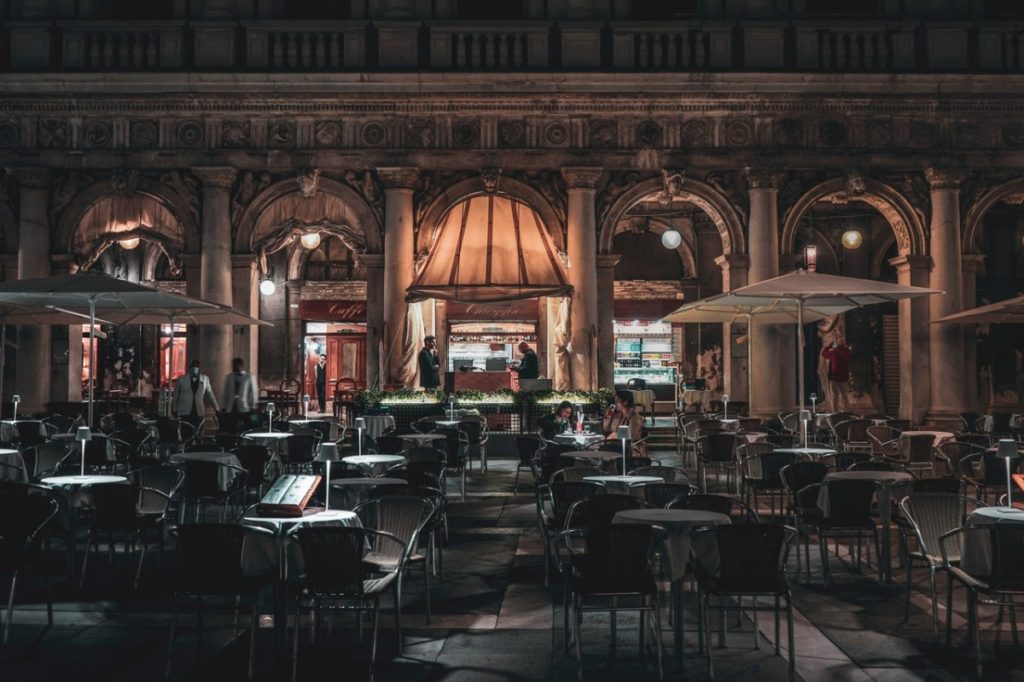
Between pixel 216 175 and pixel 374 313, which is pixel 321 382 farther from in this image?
pixel 216 175

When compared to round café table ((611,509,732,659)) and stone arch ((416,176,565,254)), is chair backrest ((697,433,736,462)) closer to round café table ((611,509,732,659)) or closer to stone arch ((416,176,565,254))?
round café table ((611,509,732,659))

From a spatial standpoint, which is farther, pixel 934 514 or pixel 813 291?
pixel 813 291

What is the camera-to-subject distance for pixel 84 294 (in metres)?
11.6

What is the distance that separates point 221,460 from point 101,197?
1128 centimetres

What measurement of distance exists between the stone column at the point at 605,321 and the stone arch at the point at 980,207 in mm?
7017

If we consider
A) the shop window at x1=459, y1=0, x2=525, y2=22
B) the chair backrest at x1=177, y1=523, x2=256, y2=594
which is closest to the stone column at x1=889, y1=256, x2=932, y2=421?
the shop window at x1=459, y1=0, x2=525, y2=22

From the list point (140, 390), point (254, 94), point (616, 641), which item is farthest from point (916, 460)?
point (140, 390)

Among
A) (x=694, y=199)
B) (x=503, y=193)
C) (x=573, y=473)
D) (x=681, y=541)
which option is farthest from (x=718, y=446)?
(x=503, y=193)

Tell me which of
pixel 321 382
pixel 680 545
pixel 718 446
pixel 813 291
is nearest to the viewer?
pixel 680 545

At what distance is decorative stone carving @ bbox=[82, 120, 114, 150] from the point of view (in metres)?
20.0

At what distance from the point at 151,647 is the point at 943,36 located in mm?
19251

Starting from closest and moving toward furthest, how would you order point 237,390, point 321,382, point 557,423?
point 557,423, point 237,390, point 321,382

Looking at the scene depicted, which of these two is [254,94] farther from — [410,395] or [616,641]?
[616,641]

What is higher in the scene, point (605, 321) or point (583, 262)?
point (583, 262)
